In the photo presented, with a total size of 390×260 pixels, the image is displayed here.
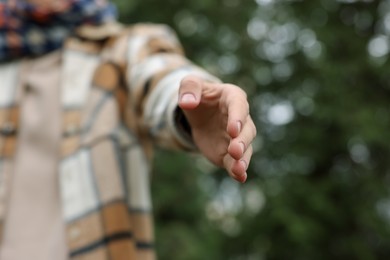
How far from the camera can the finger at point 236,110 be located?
938 mm

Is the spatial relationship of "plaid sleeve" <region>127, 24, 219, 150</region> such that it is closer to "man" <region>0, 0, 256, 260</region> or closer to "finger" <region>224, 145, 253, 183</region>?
"man" <region>0, 0, 256, 260</region>

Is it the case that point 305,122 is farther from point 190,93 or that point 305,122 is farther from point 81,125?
point 190,93

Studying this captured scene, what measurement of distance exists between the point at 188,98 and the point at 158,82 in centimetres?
33

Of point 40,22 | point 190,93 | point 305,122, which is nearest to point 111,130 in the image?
point 40,22

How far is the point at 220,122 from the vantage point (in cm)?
106

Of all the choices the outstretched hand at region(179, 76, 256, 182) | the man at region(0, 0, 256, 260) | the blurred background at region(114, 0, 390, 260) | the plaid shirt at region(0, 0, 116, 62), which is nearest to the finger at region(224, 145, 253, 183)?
the outstretched hand at region(179, 76, 256, 182)

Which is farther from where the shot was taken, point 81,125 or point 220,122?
point 81,125

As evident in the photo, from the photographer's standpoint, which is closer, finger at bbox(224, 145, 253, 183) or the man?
finger at bbox(224, 145, 253, 183)

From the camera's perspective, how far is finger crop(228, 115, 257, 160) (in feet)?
3.00

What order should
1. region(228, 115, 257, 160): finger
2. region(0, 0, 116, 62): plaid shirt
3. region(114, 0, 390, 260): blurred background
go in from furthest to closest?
1. region(114, 0, 390, 260): blurred background
2. region(0, 0, 116, 62): plaid shirt
3. region(228, 115, 257, 160): finger

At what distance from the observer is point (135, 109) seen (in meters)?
1.40

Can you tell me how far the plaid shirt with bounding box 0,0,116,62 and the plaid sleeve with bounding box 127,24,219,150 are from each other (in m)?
0.09

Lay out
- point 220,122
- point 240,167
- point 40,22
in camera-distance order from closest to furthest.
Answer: point 240,167 < point 220,122 < point 40,22

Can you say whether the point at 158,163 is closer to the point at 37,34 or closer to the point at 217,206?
the point at 217,206
